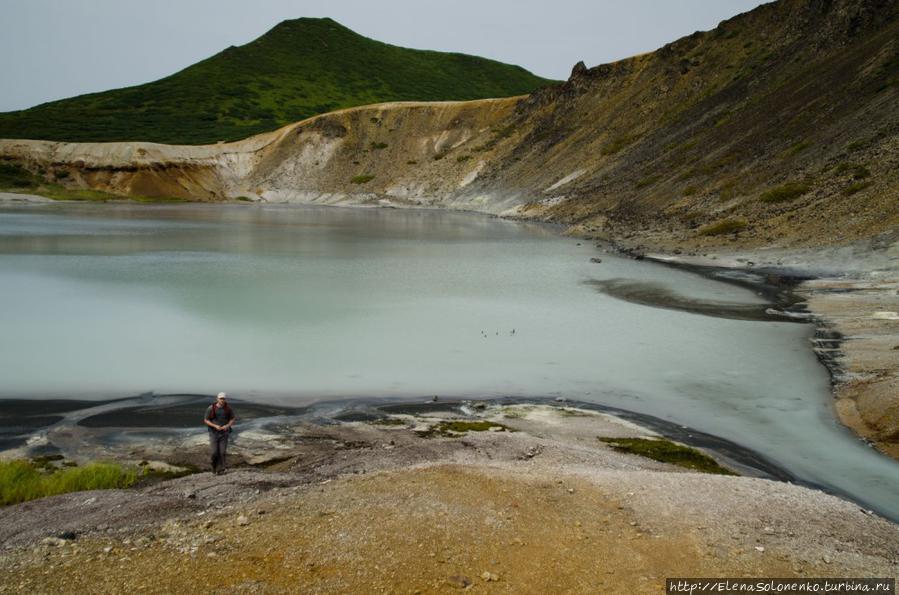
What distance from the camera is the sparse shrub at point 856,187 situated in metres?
37.5

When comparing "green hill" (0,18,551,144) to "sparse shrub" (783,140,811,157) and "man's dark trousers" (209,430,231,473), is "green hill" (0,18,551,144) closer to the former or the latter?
"sparse shrub" (783,140,811,157)

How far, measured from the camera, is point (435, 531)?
870 centimetres

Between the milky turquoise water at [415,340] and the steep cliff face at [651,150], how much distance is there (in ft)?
39.1

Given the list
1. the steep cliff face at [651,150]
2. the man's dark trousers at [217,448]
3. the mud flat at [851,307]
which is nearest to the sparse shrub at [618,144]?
the steep cliff face at [651,150]

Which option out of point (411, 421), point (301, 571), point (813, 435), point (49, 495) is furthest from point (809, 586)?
point (49, 495)

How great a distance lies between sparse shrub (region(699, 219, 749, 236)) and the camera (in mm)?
41875

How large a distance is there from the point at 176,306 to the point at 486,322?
11.5 metres

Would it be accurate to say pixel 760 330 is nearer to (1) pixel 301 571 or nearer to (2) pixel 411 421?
(2) pixel 411 421

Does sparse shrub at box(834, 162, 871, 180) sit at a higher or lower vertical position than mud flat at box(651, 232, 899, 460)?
higher

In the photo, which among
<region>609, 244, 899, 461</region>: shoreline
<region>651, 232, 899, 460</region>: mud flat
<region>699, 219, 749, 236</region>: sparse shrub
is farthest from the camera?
<region>699, 219, 749, 236</region>: sparse shrub

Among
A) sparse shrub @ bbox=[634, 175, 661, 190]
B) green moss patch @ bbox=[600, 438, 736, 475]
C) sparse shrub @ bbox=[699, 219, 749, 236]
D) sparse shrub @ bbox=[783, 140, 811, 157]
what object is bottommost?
green moss patch @ bbox=[600, 438, 736, 475]

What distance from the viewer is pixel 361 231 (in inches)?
2379

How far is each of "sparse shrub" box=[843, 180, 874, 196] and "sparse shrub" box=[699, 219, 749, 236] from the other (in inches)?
218

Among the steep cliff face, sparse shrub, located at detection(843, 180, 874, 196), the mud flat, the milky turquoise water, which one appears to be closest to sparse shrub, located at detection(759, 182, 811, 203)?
the steep cliff face
